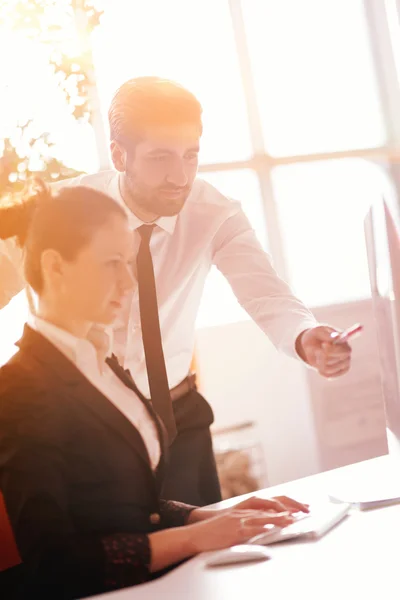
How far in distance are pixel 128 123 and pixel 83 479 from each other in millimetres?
882

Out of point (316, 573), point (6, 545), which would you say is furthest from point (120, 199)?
point (316, 573)

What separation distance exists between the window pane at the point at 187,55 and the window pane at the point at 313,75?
0.17 meters

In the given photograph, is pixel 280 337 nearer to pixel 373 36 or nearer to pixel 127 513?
pixel 127 513

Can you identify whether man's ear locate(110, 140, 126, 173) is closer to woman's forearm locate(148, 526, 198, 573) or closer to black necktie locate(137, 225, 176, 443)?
black necktie locate(137, 225, 176, 443)

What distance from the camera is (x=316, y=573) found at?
3.44 ft

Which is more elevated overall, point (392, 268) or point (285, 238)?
point (285, 238)

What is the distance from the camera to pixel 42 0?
192 cm

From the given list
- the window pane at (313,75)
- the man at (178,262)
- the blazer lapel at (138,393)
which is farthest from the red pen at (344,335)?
the window pane at (313,75)

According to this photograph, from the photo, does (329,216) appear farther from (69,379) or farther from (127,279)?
(69,379)

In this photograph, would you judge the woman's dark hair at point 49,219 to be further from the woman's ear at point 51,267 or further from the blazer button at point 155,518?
the blazer button at point 155,518

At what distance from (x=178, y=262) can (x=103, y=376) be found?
1.31 ft

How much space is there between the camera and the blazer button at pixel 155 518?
5.30 ft

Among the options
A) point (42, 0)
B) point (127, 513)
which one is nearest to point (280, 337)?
point (127, 513)

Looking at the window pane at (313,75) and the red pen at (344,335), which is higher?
the window pane at (313,75)
